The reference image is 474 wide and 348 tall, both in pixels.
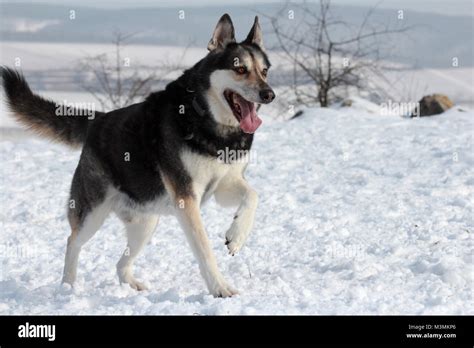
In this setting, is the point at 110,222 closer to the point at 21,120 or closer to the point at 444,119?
the point at 21,120

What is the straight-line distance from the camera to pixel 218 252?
7.03 meters

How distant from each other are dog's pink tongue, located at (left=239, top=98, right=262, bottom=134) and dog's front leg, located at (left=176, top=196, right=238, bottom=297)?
2.03 ft

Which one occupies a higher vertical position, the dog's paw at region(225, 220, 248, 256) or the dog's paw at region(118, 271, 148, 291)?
the dog's paw at region(225, 220, 248, 256)

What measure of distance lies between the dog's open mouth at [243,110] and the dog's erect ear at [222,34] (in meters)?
0.39

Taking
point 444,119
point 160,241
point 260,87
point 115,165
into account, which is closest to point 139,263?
point 160,241

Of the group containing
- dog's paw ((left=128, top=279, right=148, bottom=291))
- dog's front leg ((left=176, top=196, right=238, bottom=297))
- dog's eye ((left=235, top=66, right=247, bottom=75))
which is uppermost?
dog's eye ((left=235, top=66, right=247, bottom=75))

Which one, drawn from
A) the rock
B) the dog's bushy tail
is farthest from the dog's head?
the rock

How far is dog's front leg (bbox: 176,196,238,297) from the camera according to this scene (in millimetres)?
5273

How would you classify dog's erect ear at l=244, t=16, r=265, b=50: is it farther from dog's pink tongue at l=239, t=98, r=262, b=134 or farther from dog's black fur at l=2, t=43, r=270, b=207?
dog's pink tongue at l=239, t=98, r=262, b=134

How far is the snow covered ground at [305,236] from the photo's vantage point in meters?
5.36

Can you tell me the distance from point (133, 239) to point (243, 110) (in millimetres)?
1485

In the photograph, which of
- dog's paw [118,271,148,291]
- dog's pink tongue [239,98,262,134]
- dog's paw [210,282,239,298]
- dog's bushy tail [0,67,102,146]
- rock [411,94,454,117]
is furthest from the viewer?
rock [411,94,454,117]

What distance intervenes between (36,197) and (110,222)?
1411mm

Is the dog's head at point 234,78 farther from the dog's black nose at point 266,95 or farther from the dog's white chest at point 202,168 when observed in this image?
the dog's white chest at point 202,168
